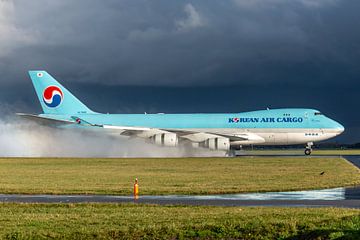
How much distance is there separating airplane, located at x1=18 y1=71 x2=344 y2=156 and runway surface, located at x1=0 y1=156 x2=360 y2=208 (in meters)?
43.7

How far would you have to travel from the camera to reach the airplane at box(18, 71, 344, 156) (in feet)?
244

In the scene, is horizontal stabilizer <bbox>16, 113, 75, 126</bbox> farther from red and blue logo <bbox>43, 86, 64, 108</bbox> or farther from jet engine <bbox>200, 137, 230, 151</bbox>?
jet engine <bbox>200, 137, 230, 151</bbox>

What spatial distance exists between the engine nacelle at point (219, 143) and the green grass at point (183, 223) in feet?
164

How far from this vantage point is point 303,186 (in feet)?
110

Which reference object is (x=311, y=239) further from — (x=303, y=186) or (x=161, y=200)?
(x=303, y=186)

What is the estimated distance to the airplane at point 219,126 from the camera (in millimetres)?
74438

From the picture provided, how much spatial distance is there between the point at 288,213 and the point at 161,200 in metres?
7.13

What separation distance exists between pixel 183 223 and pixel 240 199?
8.07 m

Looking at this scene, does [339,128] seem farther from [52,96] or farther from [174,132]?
[52,96]

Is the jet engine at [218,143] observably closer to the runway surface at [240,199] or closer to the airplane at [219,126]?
the airplane at [219,126]

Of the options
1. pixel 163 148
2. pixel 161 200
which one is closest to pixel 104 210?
pixel 161 200

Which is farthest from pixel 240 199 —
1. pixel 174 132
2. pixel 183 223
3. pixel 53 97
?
pixel 53 97

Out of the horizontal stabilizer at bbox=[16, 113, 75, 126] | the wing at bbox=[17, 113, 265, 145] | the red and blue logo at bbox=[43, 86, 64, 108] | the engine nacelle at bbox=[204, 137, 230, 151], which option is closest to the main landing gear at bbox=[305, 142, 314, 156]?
the wing at bbox=[17, 113, 265, 145]

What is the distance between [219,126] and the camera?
75.8 meters
